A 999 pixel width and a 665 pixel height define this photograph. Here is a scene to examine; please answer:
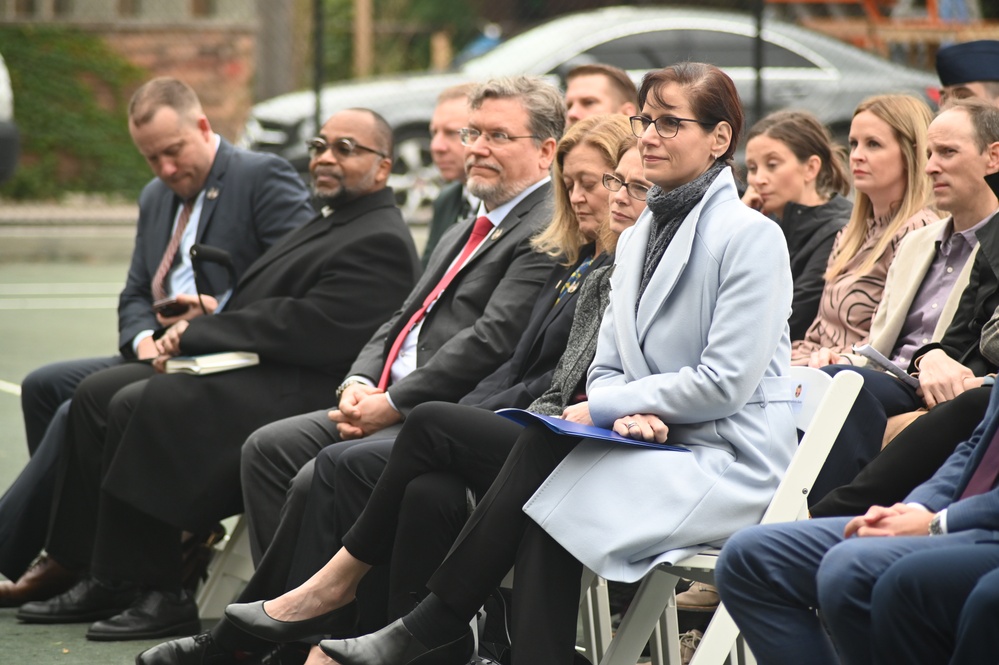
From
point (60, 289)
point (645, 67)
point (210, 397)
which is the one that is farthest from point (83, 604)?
point (645, 67)

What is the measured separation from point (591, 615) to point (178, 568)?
1486 mm

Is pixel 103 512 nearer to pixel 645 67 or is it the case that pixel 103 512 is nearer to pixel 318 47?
pixel 318 47

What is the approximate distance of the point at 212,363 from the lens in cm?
501

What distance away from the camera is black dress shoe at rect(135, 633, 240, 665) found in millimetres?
4117

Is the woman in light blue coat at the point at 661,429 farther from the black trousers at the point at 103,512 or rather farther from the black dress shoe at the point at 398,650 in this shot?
the black trousers at the point at 103,512

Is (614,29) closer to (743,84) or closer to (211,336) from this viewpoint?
(743,84)

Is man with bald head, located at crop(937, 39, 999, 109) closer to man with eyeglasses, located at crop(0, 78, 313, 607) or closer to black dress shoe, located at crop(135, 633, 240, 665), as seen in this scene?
man with eyeglasses, located at crop(0, 78, 313, 607)

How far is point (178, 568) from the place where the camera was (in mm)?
4938

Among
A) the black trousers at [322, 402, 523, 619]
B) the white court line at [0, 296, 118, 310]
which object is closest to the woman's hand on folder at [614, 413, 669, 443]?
the black trousers at [322, 402, 523, 619]

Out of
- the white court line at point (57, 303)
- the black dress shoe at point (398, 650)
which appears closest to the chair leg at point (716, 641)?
the black dress shoe at point (398, 650)

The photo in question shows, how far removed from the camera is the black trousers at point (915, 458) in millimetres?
3455

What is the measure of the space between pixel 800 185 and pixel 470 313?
1304 mm

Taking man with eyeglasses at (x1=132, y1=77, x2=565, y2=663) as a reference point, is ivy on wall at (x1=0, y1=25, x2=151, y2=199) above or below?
below

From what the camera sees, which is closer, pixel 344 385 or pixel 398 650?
pixel 398 650
